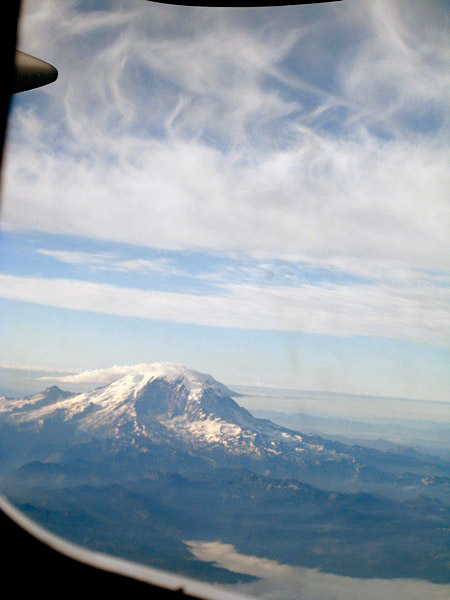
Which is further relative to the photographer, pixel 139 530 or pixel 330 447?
pixel 330 447

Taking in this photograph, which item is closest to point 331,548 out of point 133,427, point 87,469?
point 87,469

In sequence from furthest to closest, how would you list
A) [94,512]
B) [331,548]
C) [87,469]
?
[87,469] < [94,512] < [331,548]

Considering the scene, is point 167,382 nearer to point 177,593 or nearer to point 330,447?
point 330,447

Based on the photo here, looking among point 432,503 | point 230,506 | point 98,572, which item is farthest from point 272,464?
point 98,572

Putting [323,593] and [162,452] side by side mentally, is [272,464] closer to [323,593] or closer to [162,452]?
[162,452]

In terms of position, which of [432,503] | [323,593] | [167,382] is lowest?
[323,593]

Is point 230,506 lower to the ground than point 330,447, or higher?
lower

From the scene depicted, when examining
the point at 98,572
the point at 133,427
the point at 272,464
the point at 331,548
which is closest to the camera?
the point at 98,572
